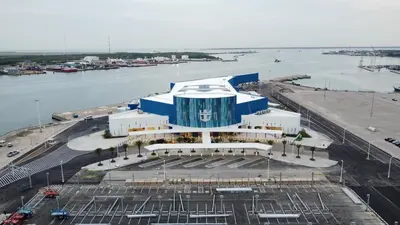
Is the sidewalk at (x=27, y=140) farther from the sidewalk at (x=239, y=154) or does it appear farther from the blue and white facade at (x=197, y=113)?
Result: the sidewalk at (x=239, y=154)

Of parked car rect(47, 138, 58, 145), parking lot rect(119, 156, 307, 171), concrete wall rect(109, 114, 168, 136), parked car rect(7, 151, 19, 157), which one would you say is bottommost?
parking lot rect(119, 156, 307, 171)

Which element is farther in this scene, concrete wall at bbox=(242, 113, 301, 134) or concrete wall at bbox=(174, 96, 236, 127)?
concrete wall at bbox=(242, 113, 301, 134)

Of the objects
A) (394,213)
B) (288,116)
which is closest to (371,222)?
(394,213)

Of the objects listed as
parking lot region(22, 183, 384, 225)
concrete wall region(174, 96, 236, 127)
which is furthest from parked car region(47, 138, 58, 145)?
concrete wall region(174, 96, 236, 127)

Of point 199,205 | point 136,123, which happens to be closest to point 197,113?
point 136,123

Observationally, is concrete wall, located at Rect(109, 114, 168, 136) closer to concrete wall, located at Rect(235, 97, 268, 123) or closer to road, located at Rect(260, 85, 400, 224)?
concrete wall, located at Rect(235, 97, 268, 123)

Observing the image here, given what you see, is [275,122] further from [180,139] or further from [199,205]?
[199,205]

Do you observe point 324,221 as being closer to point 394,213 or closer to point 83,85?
point 394,213
